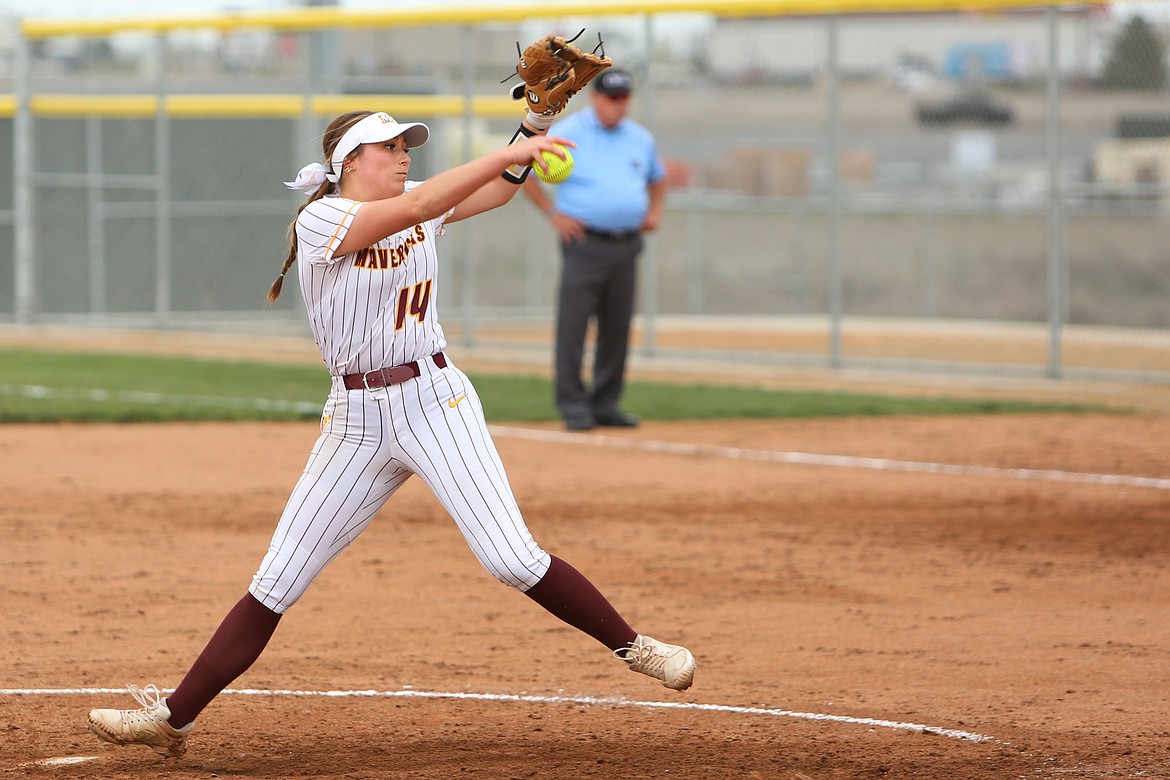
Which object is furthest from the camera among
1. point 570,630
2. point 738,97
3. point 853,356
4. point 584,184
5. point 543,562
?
point 738,97

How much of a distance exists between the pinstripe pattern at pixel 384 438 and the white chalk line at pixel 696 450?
5.66 meters

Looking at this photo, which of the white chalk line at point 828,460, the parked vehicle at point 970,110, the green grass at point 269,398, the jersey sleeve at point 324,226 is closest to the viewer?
the jersey sleeve at point 324,226

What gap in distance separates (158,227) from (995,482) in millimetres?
10661

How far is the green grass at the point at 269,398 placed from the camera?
1161 cm

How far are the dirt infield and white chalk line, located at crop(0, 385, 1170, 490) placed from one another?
5 cm

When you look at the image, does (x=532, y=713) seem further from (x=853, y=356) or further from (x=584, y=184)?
(x=853, y=356)

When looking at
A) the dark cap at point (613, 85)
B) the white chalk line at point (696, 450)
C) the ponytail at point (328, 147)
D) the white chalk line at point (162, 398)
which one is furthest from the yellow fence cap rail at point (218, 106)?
the ponytail at point (328, 147)

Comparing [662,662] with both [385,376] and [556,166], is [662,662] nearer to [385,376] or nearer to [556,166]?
[385,376]

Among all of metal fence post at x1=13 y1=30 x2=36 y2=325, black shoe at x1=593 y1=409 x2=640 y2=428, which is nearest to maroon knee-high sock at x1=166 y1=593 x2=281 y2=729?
black shoe at x1=593 y1=409 x2=640 y2=428

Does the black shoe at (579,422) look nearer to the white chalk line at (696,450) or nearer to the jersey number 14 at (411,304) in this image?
the white chalk line at (696,450)

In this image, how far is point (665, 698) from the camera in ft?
17.2

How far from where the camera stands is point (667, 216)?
2428 centimetres

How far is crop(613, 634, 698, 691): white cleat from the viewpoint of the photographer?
4.49 m

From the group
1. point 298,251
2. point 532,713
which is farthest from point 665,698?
point 298,251
